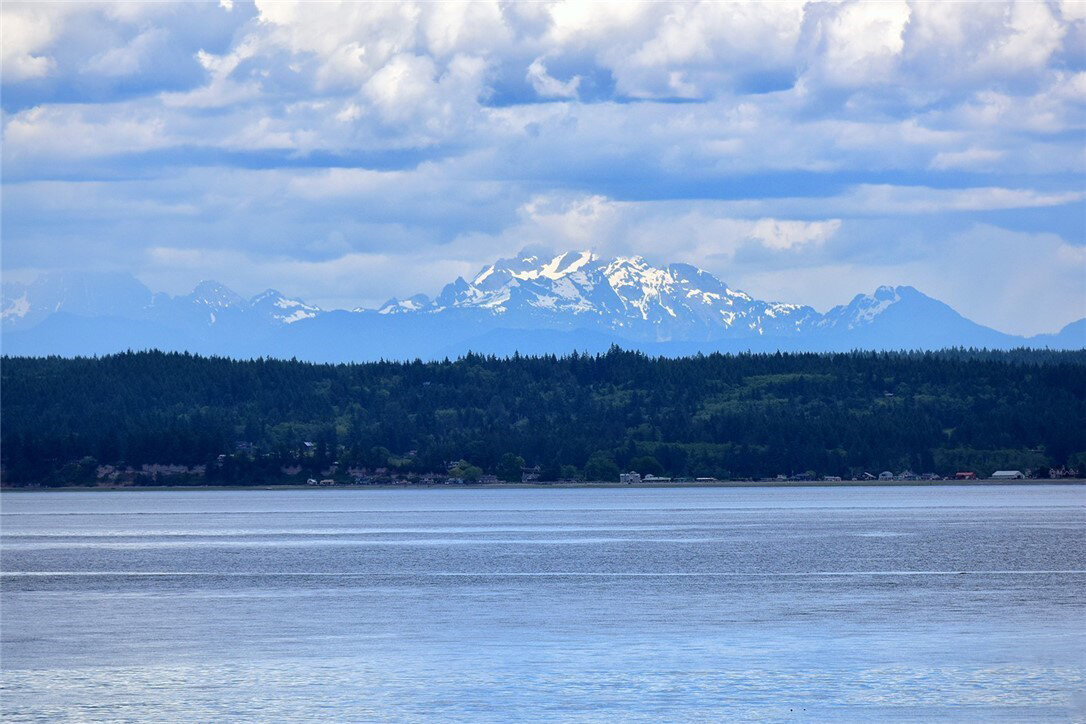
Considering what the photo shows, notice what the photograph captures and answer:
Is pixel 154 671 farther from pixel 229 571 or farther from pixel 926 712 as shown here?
pixel 229 571

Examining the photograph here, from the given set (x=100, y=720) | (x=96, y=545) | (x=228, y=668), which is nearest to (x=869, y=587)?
(x=228, y=668)

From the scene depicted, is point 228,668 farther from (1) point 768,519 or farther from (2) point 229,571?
(1) point 768,519

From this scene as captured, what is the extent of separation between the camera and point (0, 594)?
82.1 m

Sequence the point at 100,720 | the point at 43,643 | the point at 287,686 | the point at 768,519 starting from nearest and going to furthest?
1. the point at 100,720
2. the point at 287,686
3. the point at 43,643
4. the point at 768,519

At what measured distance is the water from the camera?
4569 cm

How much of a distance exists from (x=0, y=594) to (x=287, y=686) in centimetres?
3840

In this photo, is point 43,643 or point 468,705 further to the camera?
point 43,643

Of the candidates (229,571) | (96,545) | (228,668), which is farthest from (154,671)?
(96,545)

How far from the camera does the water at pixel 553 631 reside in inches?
1799

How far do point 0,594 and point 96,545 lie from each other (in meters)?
48.6

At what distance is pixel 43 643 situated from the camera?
59812mm

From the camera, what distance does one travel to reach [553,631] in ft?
202

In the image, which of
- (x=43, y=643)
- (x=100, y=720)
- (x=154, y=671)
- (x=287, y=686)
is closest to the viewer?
(x=100, y=720)

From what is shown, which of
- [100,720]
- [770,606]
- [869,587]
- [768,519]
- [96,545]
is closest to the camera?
[100,720]
